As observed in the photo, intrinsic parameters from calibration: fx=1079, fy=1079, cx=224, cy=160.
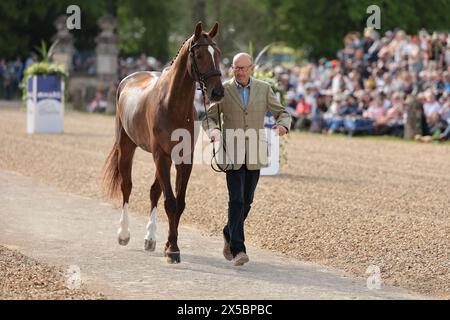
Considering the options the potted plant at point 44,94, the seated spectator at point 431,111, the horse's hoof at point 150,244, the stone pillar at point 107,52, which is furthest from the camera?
the stone pillar at point 107,52

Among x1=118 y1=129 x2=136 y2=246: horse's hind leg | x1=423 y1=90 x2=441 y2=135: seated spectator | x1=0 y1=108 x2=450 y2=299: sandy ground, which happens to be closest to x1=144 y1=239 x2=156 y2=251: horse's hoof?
x1=118 y1=129 x2=136 y2=246: horse's hind leg

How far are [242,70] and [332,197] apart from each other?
522 centimetres

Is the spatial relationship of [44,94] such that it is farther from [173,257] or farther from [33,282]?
[33,282]

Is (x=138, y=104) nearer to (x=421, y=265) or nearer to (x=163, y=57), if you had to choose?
(x=421, y=265)

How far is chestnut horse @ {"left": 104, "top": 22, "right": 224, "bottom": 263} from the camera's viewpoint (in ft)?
31.7

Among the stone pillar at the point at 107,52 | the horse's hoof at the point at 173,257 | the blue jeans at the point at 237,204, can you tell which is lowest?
the horse's hoof at the point at 173,257

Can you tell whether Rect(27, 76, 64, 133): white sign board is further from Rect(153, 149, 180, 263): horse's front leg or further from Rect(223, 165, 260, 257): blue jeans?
Rect(223, 165, 260, 257): blue jeans

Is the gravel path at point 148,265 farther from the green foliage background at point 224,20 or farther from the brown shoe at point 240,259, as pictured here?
the green foliage background at point 224,20

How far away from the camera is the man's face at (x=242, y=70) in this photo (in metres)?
9.66

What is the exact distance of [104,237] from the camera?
11.4 m

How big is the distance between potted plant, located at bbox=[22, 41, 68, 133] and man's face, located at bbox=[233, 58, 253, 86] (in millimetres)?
16551

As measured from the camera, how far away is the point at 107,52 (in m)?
44.4

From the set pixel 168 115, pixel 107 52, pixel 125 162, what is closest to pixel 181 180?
pixel 168 115

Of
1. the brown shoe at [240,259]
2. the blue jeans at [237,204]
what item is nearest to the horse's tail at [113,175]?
the blue jeans at [237,204]
